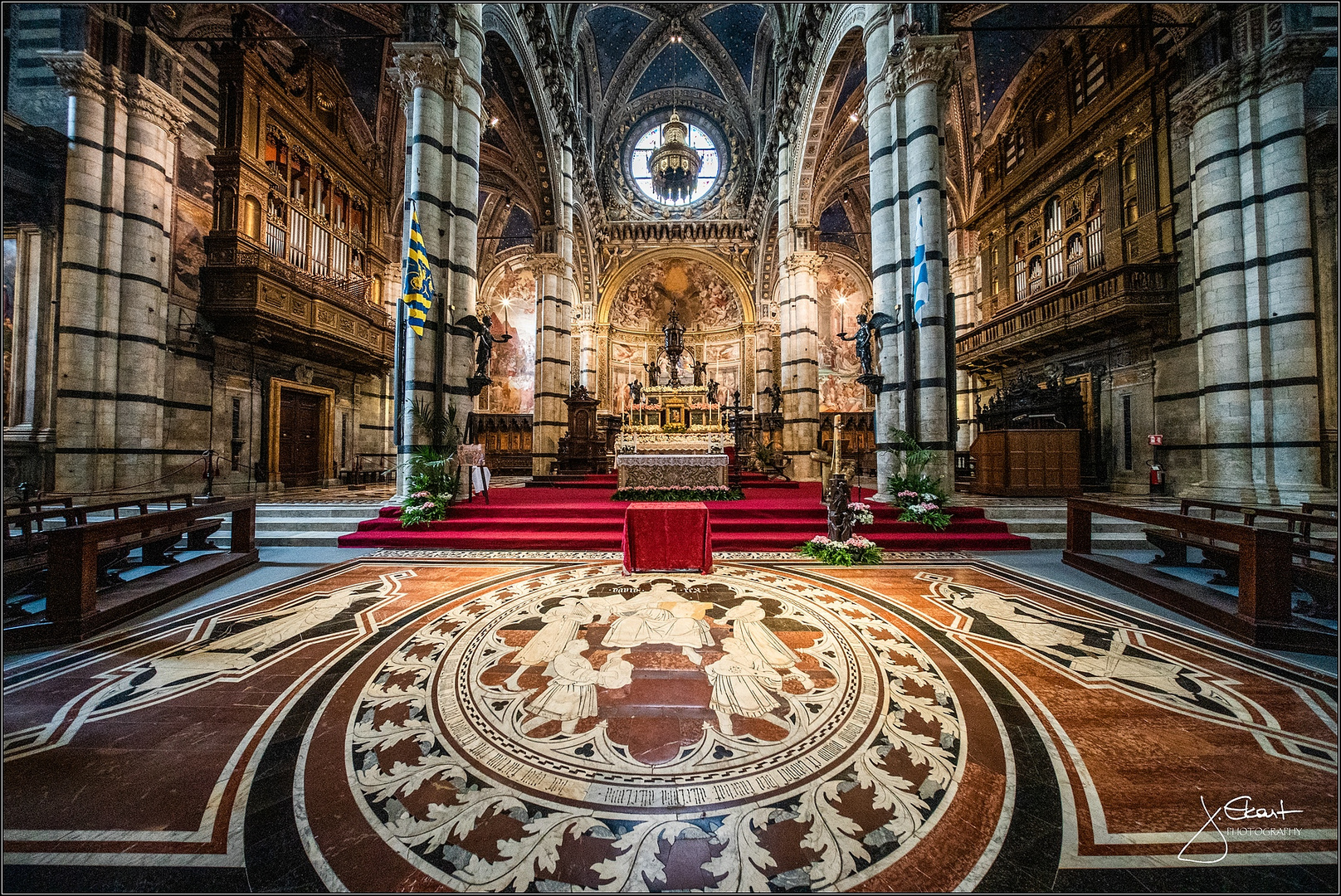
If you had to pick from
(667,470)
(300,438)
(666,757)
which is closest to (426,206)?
(667,470)

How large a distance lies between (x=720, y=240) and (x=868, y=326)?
625 inches

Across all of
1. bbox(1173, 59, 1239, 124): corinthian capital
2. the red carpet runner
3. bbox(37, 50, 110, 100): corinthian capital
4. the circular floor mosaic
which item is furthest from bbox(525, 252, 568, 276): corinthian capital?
bbox(1173, 59, 1239, 124): corinthian capital

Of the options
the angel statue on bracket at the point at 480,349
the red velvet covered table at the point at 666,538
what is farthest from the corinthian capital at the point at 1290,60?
the angel statue on bracket at the point at 480,349

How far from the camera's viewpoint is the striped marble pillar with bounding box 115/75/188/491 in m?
8.29

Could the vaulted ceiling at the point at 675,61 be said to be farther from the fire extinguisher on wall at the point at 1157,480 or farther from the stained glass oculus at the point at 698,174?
the fire extinguisher on wall at the point at 1157,480

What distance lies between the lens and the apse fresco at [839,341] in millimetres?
22125

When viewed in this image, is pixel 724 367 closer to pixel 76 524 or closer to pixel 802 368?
pixel 802 368

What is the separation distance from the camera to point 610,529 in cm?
675

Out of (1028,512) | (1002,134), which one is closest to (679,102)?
(1002,134)

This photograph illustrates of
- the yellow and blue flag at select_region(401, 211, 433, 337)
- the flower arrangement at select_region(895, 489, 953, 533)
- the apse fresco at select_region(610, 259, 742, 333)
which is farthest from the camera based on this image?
the apse fresco at select_region(610, 259, 742, 333)

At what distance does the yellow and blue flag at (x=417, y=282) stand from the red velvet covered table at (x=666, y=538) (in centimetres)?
531

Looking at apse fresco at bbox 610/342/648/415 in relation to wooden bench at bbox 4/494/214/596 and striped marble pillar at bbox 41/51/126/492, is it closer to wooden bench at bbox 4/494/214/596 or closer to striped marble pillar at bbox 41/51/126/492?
striped marble pillar at bbox 41/51/126/492

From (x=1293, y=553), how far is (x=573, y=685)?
6.17m
